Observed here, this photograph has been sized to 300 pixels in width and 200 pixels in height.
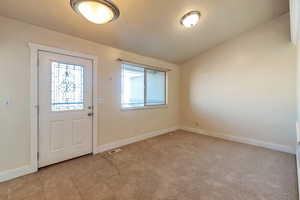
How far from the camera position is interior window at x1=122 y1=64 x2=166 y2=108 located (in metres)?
3.74

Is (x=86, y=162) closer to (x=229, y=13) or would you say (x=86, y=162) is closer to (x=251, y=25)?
(x=229, y=13)

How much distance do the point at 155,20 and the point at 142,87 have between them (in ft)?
6.32

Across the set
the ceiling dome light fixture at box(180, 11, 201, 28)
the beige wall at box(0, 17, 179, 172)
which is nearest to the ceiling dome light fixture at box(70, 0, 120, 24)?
the beige wall at box(0, 17, 179, 172)

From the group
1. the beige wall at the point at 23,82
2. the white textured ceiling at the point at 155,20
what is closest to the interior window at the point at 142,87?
the beige wall at the point at 23,82

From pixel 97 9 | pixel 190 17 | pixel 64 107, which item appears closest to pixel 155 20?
pixel 190 17

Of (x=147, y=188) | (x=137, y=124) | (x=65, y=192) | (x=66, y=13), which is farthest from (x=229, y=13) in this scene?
(x=65, y=192)

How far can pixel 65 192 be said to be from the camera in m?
1.85

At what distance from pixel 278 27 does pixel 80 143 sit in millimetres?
5032

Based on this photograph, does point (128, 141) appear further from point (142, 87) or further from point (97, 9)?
point (97, 9)

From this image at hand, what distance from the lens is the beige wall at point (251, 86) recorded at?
3182 mm

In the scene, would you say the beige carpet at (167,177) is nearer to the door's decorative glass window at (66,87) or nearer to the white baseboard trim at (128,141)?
the white baseboard trim at (128,141)

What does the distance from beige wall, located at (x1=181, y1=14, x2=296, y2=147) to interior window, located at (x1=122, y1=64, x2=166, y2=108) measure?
3.72 feet

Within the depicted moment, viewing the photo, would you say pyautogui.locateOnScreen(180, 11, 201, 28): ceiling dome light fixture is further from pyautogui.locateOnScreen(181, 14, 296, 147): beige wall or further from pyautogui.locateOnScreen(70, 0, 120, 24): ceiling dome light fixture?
pyautogui.locateOnScreen(181, 14, 296, 147): beige wall

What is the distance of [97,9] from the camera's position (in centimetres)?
163
